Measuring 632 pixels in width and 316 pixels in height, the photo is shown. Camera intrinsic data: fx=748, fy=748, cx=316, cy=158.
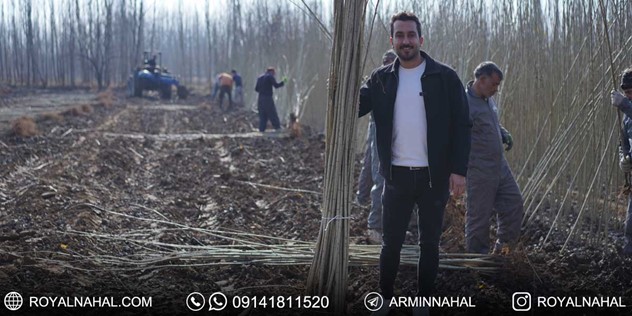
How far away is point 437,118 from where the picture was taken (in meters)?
3.37

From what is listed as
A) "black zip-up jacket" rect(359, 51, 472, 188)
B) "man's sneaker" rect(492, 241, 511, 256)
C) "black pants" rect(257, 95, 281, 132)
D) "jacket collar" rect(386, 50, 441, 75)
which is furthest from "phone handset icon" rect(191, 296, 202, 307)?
"black pants" rect(257, 95, 281, 132)

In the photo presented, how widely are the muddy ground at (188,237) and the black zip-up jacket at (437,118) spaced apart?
74 cm

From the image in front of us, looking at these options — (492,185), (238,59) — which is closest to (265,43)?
(238,59)

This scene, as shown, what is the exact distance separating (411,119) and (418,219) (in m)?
0.47

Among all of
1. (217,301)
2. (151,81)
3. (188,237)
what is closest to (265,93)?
(188,237)

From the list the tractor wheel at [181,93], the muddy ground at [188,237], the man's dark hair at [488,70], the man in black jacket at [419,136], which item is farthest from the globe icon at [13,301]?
the tractor wheel at [181,93]

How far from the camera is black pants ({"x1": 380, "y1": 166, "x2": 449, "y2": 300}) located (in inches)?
135

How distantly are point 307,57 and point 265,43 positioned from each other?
4.84 meters

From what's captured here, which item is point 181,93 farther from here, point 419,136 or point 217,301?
point 419,136

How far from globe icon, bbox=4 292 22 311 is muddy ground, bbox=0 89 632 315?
41 millimetres

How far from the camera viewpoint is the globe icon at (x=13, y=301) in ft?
11.0

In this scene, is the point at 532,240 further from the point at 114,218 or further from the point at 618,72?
the point at 114,218

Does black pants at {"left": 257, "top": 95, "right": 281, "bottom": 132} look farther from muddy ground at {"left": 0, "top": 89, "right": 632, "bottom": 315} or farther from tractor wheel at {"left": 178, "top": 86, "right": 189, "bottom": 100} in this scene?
tractor wheel at {"left": 178, "top": 86, "right": 189, "bottom": 100}

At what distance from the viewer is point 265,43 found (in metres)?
20.9
